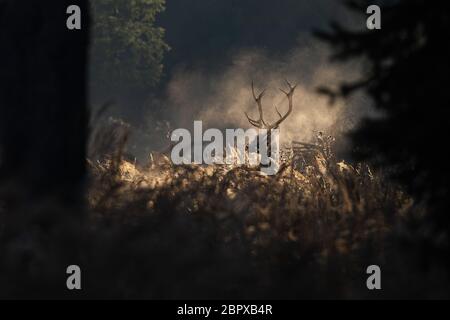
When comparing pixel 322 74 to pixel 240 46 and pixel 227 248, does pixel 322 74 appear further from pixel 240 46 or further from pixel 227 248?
pixel 227 248

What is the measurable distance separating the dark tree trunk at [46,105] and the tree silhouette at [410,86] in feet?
7.42

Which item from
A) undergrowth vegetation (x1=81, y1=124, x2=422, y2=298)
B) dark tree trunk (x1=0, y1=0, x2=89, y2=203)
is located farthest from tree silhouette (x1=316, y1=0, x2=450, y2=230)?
dark tree trunk (x1=0, y1=0, x2=89, y2=203)

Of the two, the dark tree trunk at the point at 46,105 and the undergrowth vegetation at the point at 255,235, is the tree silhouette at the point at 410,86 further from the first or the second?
the dark tree trunk at the point at 46,105

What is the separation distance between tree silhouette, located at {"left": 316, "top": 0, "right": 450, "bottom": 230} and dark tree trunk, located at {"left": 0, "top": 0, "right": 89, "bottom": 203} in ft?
7.42

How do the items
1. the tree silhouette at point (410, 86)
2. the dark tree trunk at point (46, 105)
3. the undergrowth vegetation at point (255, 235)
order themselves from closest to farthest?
the tree silhouette at point (410, 86) → the undergrowth vegetation at point (255, 235) → the dark tree trunk at point (46, 105)

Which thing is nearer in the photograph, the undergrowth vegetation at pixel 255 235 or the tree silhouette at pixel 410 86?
the tree silhouette at pixel 410 86

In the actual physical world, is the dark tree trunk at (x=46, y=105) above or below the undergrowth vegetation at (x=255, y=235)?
above

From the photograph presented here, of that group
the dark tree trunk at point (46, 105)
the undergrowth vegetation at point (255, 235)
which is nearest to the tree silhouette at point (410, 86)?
the undergrowth vegetation at point (255, 235)

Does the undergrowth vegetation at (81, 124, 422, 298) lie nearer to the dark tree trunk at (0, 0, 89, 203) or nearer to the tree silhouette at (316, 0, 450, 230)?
the dark tree trunk at (0, 0, 89, 203)

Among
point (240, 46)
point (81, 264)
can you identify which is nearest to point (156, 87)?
point (240, 46)

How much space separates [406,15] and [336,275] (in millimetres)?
1655

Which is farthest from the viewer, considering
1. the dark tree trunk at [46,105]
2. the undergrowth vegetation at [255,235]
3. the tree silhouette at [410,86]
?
the dark tree trunk at [46,105]

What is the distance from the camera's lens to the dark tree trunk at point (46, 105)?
702 cm

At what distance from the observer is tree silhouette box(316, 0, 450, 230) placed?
5.36 meters
